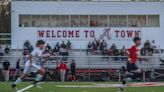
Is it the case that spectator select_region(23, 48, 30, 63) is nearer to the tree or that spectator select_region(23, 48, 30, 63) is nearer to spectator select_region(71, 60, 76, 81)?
spectator select_region(71, 60, 76, 81)

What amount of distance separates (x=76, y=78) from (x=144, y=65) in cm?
629

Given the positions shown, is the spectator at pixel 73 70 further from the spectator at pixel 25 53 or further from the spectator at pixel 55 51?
the spectator at pixel 55 51

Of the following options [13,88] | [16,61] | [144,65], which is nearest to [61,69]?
[16,61]

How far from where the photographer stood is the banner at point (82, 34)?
157ft

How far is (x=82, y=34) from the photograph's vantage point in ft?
157

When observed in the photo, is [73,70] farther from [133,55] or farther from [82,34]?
[133,55]

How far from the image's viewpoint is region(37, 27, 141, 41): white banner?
4784cm

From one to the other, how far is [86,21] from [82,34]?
1448mm

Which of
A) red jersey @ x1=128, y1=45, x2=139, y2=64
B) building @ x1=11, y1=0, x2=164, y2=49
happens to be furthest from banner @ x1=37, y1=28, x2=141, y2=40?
red jersey @ x1=128, y1=45, x2=139, y2=64

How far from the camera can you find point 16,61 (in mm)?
41406

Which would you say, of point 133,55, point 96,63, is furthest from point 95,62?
point 133,55

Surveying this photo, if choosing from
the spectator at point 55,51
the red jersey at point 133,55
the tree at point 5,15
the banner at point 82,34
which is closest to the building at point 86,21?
the banner at point 82,34

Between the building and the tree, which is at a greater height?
the tree

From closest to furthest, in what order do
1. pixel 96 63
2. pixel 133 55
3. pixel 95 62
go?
pixel 133 55, pixel 96 63, pixel 95 62
